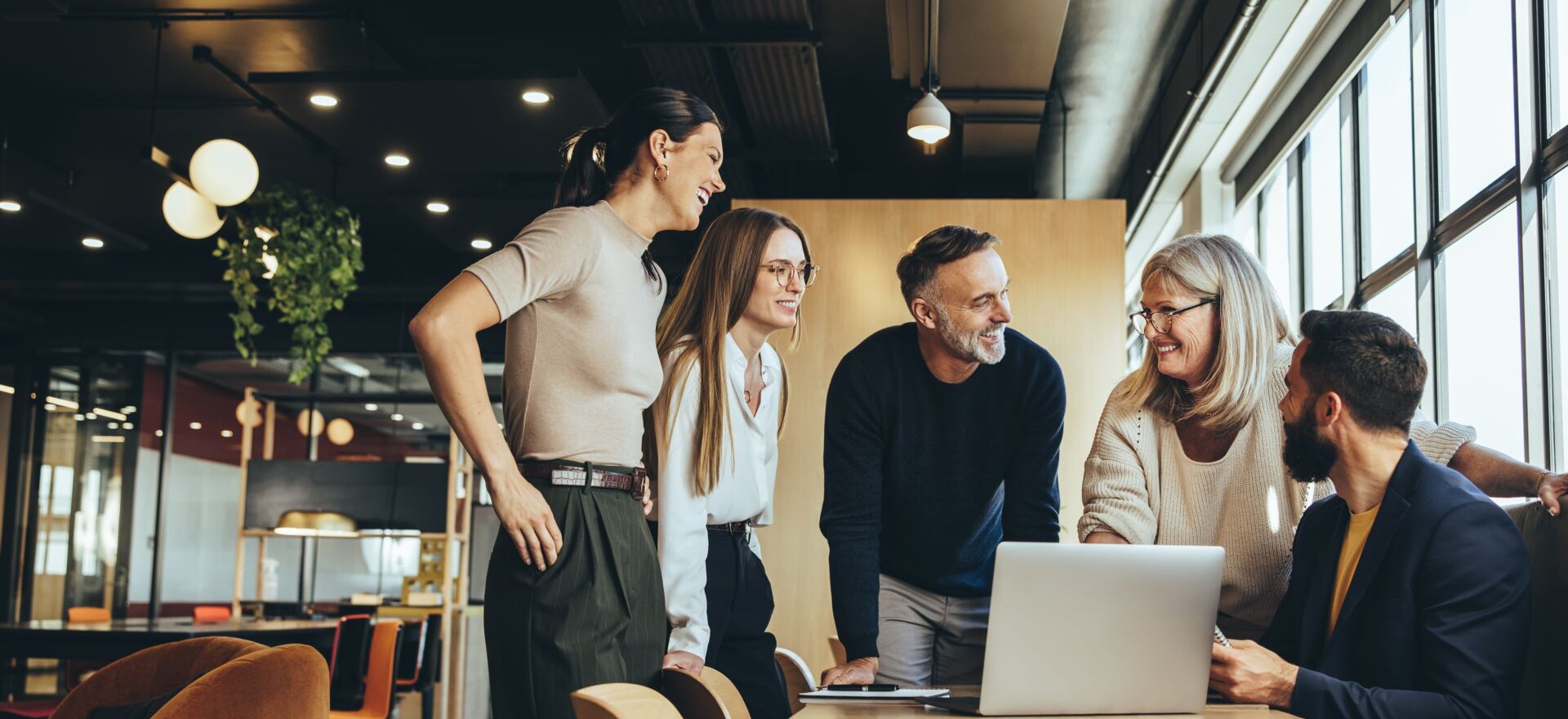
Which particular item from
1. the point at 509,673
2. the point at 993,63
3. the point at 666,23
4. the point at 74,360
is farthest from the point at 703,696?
the point at 74,360

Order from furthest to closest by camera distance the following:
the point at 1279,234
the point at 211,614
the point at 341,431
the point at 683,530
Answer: the point at 341,431, the point at 211,614, the point at 1279,234, the point at 683,530

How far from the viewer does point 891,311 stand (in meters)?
6.35

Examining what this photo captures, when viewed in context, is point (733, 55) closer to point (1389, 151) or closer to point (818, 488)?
point (818, 488)

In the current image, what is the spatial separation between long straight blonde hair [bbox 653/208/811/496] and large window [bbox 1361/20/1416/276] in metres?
3.29

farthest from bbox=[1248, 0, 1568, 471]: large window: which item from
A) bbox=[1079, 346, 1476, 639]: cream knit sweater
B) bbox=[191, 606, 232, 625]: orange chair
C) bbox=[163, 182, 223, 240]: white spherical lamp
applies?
bbox=[191, 606, 232, 625]: orange chair

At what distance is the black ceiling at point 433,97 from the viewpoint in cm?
544

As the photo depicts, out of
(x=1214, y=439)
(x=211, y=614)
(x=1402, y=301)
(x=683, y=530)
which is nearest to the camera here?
(x=683, y=530)

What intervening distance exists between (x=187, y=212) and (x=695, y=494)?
16.6 feet

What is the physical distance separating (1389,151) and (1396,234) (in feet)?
1.22

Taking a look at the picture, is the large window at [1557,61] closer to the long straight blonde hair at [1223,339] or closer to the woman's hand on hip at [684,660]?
the long straight blonde hair at [1223,339]

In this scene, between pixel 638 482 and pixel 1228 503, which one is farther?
pixel 1228 503

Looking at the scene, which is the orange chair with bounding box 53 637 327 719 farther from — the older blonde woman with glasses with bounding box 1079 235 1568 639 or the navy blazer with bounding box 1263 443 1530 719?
the navy blazer with bounding box 1263 443 1530 719

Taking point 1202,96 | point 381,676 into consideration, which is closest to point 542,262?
point 1202,96

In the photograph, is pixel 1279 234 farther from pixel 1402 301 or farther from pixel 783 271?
pixel 783 271
